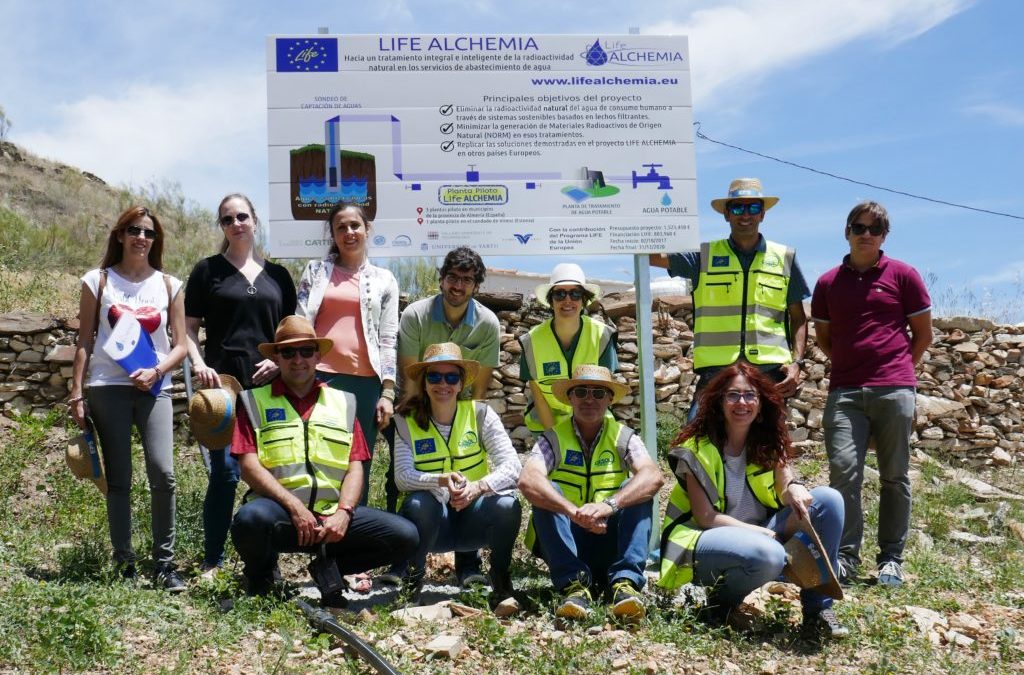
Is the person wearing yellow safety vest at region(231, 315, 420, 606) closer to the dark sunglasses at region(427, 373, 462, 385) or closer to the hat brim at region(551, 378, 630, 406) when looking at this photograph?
the dark sunglasses at region(427, 373, 462, 385)

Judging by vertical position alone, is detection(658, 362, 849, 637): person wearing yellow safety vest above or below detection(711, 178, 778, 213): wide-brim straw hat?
below

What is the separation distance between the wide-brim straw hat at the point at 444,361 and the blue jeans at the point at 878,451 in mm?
2144

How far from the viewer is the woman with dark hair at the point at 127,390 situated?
487 centimetres

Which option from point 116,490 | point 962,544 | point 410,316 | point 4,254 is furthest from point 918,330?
point 4,254

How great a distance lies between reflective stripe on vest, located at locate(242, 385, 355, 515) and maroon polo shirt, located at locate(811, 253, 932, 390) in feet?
9.84

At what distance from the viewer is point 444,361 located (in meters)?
4.97

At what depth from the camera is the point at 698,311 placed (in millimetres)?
5789

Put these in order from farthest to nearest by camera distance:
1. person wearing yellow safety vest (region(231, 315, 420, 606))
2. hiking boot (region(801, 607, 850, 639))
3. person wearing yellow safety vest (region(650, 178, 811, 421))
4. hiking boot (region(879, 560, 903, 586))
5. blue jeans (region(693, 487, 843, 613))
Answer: person wearing yellow safety vest (region(650, 178, 811, 421)) < hiking boot (region(879, 560, 903, 586)) < person wearing yellow safety vest (region(231, 315, 420, 606)) < hiking boot (region(801, 607, 850, 639)) < blue jeans (region(693, 487, 843, 613))

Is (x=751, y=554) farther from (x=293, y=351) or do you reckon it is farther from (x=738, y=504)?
(x=293, y=351)

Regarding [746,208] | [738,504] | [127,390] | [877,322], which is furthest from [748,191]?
[127,390]

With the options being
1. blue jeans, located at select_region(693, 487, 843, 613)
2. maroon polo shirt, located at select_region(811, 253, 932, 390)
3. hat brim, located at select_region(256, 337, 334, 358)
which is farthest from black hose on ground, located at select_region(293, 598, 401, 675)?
maroon polo shirt, located at select_region(811, 253, 932, 390)

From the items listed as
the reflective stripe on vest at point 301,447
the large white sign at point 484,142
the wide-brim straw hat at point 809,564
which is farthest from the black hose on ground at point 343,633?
the large white sign at point 484,142

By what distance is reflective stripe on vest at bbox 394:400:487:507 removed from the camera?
4965 mm

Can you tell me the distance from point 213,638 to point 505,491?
5.34 feet
